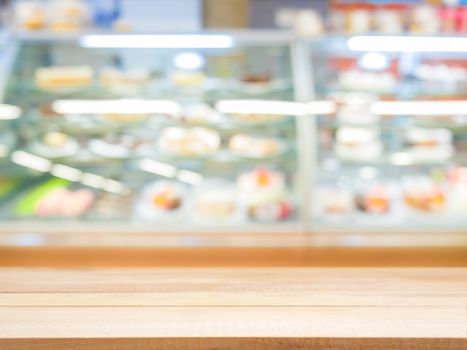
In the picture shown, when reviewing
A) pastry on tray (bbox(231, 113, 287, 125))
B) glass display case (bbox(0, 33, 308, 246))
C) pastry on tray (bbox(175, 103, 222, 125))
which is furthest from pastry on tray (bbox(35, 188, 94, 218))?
pastry on tray (bbox(231, 113, 287, 125))

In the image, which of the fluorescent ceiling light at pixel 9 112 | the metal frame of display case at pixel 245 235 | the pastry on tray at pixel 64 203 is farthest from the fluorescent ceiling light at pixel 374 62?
the fluorescent ceiling light at pixel 9 112

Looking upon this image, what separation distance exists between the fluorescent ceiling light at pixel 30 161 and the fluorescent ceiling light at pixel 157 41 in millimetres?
787

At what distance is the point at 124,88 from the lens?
3174mm

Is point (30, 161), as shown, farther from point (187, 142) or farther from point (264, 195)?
point (264, 195)

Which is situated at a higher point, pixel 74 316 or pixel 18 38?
pixel 18 38

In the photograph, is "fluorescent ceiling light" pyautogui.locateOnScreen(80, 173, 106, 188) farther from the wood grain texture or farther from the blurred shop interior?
the wood grain texture

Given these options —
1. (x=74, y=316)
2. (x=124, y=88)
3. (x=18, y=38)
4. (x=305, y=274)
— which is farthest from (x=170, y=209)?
(x=74, y=316)

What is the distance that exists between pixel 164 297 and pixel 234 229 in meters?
1.60

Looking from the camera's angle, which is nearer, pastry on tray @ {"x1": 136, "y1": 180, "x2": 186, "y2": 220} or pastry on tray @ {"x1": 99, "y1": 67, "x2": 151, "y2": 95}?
pastry on tray @ {"x1": 136, "y1": 180, "x2": 186, "y2": 220}

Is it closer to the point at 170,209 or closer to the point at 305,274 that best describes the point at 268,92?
the point at 170,209

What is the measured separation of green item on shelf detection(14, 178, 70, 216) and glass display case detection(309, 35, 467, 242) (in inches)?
66.7

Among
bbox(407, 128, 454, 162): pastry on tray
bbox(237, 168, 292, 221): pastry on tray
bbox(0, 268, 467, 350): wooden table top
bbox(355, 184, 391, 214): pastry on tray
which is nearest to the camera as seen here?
bbox(0, 268, 467, 350): wooden table top

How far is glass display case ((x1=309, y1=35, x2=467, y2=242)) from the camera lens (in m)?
2.97

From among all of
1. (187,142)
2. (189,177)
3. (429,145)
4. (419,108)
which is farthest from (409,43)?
(189,177)
